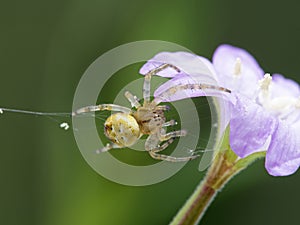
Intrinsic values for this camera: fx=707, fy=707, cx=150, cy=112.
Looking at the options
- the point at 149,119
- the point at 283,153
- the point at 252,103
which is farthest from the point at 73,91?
the point at 283,153

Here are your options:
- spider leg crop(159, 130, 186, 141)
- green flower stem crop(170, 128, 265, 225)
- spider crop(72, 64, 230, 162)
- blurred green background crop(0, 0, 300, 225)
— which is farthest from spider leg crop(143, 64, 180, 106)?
blurred green background crop(0, 0, 300, 225)

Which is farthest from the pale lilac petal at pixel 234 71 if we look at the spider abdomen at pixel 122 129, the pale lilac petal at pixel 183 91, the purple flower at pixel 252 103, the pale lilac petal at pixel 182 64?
the spider abdomen at pixel 122 129

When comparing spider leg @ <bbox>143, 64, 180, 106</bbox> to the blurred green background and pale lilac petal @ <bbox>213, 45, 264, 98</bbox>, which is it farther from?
the blurred green background

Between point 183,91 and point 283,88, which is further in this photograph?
point 283,88

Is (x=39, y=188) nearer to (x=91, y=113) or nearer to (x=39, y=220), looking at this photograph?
(x=39, y=220)

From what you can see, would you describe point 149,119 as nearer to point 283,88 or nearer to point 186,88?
point 186,88
